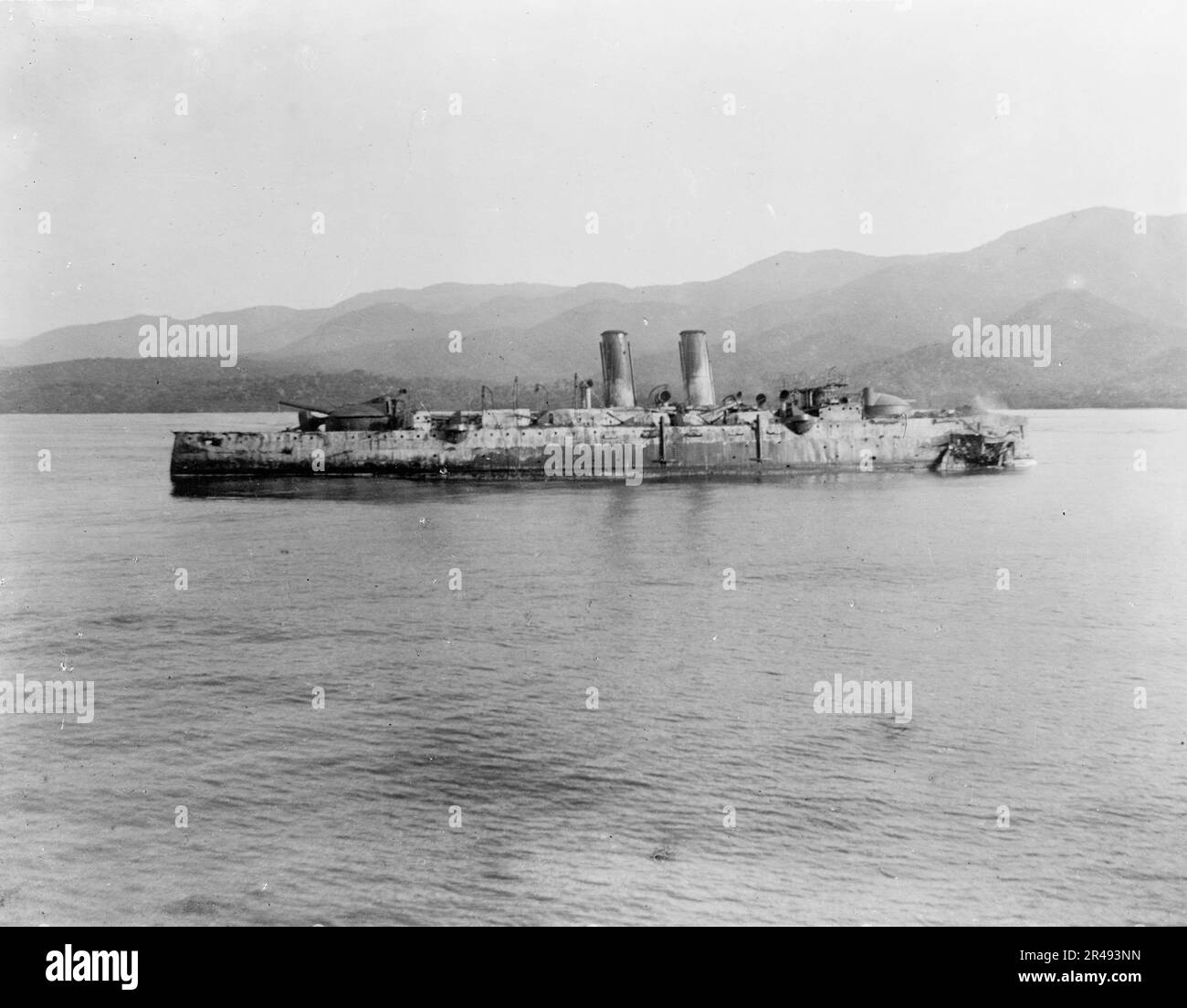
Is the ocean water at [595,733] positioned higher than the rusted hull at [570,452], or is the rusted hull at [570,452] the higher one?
the rusted hull at [570,452]

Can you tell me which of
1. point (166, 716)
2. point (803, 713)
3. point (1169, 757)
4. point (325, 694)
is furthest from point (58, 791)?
point (1169, 757)

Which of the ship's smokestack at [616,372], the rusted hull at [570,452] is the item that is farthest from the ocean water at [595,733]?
the ship's smokestack at [616,372]

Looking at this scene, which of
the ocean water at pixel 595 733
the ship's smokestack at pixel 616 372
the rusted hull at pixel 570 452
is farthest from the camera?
the ship's smokestack at pixel 616 372

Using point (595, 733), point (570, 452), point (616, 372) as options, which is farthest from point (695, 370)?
point (595, 733)

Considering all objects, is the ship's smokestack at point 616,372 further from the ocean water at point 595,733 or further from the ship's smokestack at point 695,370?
the ocean water at point 595,733

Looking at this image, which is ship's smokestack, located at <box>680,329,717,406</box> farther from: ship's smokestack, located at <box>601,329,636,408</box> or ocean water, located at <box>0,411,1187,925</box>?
ocean water, located at <box>0,411,1187,925</box>

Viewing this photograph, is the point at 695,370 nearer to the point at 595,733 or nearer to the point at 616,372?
the point at 616,372
